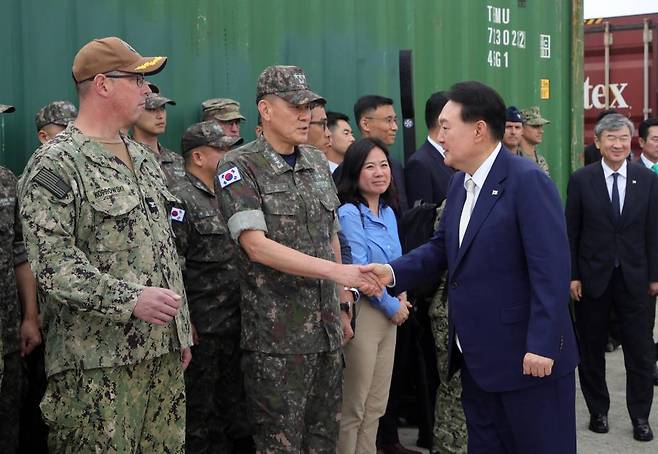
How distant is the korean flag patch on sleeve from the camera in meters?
3.27

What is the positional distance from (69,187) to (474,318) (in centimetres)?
141

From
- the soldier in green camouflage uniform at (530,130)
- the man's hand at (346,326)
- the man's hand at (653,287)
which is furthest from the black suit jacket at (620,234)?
the man's hand at (346,326)

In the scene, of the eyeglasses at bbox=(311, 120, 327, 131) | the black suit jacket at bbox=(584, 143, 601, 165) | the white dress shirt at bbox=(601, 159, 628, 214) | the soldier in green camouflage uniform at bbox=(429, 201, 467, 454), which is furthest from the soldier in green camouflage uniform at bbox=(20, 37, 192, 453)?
the black suit jacket at bbox=(584, 143, 601, 165)

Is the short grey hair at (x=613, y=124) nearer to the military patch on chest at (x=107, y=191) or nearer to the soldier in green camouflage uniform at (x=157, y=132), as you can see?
the soldier in green camouflage uniform at (x=157, y=132)

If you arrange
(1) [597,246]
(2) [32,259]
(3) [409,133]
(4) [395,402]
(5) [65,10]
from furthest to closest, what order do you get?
(3) [409,133] → (1) [597,246] → (4) [395,402] → (5) [65,10] → (2) [32,259]

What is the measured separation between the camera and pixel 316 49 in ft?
16.6

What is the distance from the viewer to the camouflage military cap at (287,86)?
132 inches

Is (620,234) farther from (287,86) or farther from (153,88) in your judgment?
(153,88)

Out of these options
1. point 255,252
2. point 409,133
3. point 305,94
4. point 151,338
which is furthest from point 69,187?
point 409,133

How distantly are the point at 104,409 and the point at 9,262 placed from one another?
103 cm

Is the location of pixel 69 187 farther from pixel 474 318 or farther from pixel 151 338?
pixel 474 318

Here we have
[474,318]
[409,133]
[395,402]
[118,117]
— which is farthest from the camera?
[409,133]

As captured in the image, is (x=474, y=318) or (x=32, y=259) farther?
(x=474, y=318)

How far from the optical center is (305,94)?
3379 millimetres
